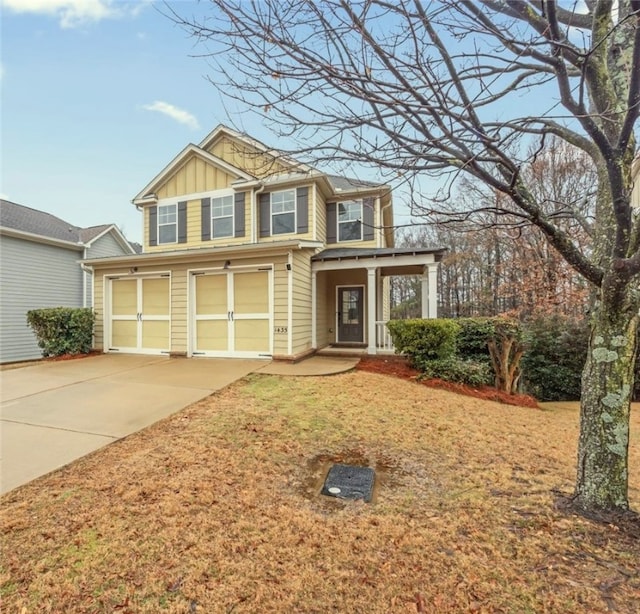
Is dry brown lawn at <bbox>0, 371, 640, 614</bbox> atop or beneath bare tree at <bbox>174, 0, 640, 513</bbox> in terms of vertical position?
beneath

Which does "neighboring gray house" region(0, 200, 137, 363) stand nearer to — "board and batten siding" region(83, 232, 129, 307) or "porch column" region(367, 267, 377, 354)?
"board and batten siding" region(83, 232, 129, 307)

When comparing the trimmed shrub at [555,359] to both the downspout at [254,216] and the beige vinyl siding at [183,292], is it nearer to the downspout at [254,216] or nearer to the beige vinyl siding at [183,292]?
the beige vinyl siding at [183,292]

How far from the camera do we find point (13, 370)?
7.43m

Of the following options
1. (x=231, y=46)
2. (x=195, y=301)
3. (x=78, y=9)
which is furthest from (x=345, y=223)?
(x=231, y=46)

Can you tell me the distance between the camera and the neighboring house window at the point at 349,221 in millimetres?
10969

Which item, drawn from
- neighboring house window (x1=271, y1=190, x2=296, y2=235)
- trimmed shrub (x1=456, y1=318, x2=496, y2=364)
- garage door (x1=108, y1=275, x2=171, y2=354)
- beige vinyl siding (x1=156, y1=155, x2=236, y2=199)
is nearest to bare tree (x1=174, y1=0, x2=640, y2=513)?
trimmed shrub (x1=456, y1=318, x2=496, y2=364)

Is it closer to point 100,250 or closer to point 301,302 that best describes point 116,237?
point 100,250

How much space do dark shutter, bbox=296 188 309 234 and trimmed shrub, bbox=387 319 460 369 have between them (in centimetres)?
436

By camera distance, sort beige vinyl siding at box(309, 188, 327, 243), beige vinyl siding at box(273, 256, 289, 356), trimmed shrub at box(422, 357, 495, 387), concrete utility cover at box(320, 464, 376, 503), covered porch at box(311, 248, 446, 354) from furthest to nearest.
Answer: beige vinyl siding at box(309, 188, 327, 243)
covered porch at box(311, 248, 446, 354)
beige vinyl siding at box(273, 256, 289, 356)
trimmed shrub at box(422, 357, 495, 387)
concrete utility cover at box(320, 464, 376, 503)

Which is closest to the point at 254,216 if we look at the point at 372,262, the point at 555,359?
the point at 372,262

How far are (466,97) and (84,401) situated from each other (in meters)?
5.84

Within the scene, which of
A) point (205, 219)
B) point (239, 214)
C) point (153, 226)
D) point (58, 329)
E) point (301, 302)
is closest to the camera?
point (301, 302)

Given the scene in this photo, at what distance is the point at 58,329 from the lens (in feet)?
30.2

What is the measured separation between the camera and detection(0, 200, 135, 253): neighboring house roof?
12.1 meters
